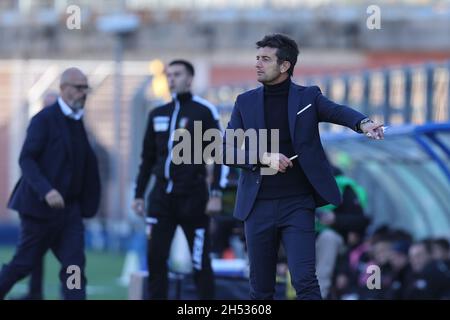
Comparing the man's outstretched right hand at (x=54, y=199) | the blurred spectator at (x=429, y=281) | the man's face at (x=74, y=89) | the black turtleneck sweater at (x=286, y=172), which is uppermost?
the man's face at (x=74, y=89)

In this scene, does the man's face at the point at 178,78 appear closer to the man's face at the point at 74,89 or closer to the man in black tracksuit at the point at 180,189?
the man in black tracksuit at the point at 180,189

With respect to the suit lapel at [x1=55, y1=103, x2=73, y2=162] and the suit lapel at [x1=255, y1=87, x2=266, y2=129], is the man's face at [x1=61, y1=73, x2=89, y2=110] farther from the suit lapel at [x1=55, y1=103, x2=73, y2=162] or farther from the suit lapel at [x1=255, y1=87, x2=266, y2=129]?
the suit lapel at [x1=255, y1=87, x2=266, y2=129]

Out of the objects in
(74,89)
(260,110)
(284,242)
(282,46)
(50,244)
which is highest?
(282,46)

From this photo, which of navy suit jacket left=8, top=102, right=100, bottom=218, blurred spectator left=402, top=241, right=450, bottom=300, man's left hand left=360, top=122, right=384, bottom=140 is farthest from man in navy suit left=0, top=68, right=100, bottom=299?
blurred spectator left=402, top=241, right=450, bottom=300

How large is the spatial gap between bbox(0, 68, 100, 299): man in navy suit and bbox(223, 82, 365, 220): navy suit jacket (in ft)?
6.45

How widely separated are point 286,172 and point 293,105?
1.32 ft

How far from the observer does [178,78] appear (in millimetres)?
10297

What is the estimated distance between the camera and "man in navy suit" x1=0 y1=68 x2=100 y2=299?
9.84 meters

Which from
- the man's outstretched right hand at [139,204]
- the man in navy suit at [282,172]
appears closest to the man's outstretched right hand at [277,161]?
the man in navy suit at [282,172]

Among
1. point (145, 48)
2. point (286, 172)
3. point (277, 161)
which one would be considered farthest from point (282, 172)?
point (145, 48)

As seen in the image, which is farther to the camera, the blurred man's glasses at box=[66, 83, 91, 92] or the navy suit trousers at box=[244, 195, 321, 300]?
the blurred man's glasses at box=[66, 83, 91, 92]

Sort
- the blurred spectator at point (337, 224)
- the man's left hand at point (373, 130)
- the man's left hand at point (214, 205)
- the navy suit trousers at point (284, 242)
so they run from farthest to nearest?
1. the blurred spectator at point (337, 224)
2. the man's left hand at point (214, 205)
3. the navy suit trousers at point (284, 242)
4. the man's left hand at point (373, 130)

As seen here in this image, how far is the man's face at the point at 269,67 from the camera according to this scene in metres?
8.22

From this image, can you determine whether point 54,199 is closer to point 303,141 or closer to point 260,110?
point 260,110
